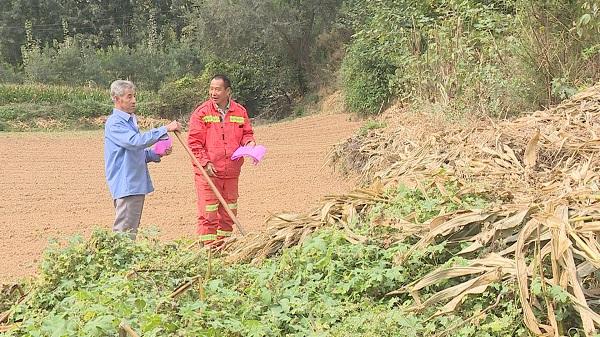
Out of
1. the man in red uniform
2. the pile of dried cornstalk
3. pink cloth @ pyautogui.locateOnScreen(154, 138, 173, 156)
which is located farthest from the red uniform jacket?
the pile of dried cornstalk

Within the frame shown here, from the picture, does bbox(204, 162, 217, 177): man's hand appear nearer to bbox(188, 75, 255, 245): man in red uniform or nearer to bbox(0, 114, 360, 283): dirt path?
bbox(188, 75, 255, 245): man in red uniform

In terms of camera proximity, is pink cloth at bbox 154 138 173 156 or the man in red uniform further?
the man in red uniform

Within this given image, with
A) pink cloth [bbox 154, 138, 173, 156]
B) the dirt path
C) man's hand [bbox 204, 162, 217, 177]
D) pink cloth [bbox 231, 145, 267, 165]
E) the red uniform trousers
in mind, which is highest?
pink cloth [bbox 154, 138, 173, 156]

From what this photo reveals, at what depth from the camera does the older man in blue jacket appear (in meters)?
4.51

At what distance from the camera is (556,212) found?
2996 millimetres

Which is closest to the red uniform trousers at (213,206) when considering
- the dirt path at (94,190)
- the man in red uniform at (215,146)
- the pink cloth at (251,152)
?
the man in red uniform at (215,146)

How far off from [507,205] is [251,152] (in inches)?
90.3

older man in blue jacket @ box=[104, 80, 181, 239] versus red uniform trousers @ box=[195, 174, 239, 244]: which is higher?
older man in blue jacket @ box=[104, 80, 181, 239]

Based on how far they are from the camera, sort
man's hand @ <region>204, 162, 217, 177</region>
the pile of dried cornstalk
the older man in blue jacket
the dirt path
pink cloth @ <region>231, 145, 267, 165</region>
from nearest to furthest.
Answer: the pile of dried cornstalk → the older man in blue jacket → pink cloth @ <region>231, 145, 267, 165</region> → man's hand @ <region>204, 162, 217, 177</region> → the dirt path

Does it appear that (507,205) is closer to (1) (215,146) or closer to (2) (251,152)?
(2) (251,152)

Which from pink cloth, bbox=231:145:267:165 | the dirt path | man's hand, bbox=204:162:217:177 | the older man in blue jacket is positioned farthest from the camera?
the dirt path

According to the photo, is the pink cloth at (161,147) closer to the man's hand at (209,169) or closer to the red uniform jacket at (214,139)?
the red uniform jacket at (214,139)

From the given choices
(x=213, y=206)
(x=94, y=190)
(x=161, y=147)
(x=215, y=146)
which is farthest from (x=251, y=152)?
(x=94, y=190)

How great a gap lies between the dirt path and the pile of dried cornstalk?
0.64 meters
